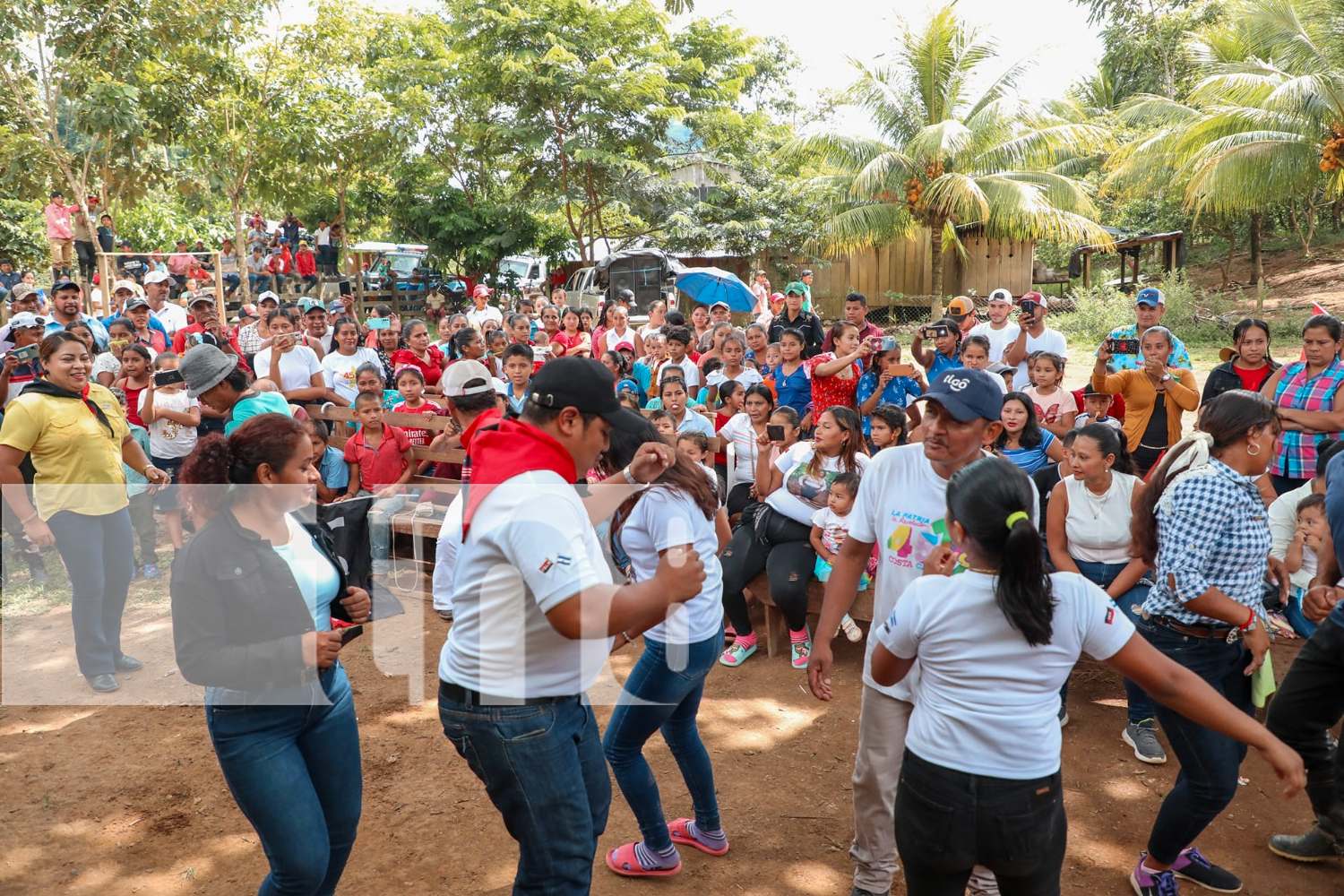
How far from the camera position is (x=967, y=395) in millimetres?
2998

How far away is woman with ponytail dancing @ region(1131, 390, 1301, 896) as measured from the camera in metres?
3.06

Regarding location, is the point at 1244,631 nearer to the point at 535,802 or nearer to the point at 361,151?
the point at 535,802

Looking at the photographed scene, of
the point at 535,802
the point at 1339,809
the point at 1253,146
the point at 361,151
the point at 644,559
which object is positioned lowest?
the point at 1339,809

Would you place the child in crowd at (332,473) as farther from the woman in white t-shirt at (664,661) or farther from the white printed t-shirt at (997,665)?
the white printed t-shirt at (997,665)

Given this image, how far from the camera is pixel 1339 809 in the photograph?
3.53 metres

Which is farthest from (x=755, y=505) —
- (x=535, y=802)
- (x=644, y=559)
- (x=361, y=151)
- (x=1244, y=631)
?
(x=361, y=151)

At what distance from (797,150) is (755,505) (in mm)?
17011

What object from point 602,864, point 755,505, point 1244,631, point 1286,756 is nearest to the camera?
point 1286,756

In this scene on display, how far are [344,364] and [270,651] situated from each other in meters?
6.06

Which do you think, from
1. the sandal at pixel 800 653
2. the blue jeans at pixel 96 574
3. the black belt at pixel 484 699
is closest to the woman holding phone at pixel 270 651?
the black belt at pixel 484 699

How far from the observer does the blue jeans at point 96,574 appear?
5195mm

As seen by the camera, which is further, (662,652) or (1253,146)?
(1253,146)

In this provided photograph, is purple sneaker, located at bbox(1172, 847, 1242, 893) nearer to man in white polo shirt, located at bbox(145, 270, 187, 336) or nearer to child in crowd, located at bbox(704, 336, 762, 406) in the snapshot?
child in crowd, located at bbox(704, 336, 762, 406)

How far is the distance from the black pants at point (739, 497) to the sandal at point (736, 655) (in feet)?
3.43
